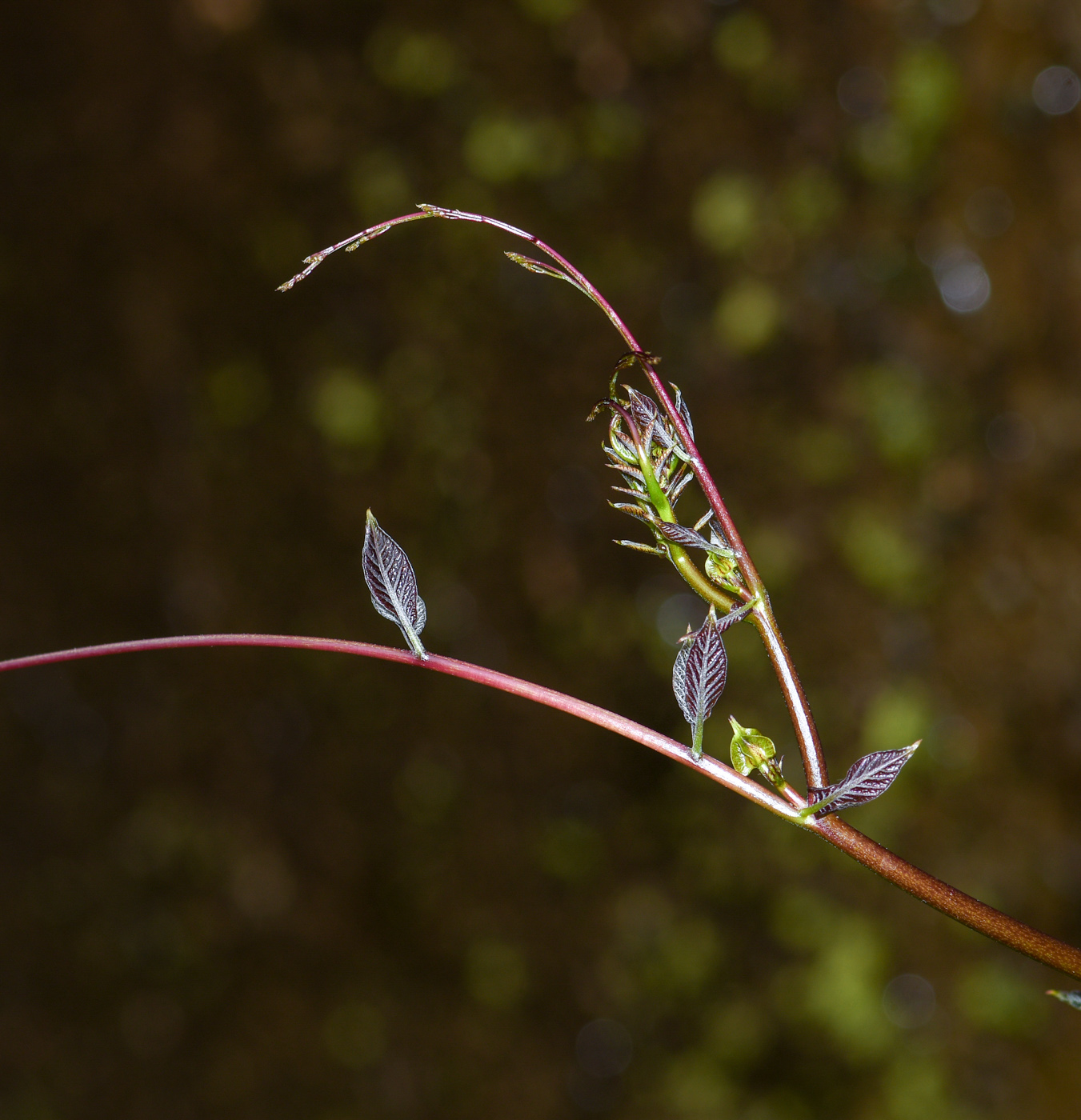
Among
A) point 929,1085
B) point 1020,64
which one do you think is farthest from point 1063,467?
point 929,1085

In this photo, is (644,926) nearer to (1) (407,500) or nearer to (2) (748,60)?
(1) (407,500)

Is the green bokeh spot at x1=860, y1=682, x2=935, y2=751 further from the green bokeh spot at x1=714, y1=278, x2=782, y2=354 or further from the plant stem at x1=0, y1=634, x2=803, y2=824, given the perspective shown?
the plant stem at x1=0, y1=634, x2=803, y2=824

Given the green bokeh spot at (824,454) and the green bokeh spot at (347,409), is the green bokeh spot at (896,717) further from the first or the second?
the green bokeh spot at (347,409)

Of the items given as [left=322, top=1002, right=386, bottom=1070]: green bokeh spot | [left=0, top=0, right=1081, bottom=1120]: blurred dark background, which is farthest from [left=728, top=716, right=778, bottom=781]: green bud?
[left=322, top=1002, right=386, bottom=1070]: green bokeh spot

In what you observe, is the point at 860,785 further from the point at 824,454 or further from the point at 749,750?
the point at 824,454

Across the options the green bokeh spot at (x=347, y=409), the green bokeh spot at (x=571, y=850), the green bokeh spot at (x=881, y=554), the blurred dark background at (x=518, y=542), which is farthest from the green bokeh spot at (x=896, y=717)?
the green bokeh spot at (x=347, y=409)
